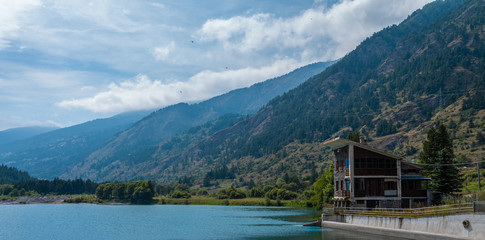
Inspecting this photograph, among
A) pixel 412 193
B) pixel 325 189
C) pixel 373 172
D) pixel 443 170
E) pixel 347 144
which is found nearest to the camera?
pixel 373 172

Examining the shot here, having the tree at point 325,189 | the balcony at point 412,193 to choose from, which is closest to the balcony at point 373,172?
the balcony at point 412,193

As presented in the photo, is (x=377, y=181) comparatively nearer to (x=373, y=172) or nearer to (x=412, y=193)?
(x=373, y=172)

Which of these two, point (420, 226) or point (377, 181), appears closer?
point (420, 226)

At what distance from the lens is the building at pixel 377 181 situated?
251ft

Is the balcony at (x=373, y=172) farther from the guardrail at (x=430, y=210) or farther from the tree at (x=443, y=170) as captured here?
the tree at (x=443, y=170)

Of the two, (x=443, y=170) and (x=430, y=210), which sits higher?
(x=443, y=170)

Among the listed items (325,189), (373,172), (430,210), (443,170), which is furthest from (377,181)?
(325,189)

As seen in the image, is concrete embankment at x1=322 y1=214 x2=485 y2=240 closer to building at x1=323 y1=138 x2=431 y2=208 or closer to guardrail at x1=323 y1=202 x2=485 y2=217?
guardrail at x1=323 y1=202 x2=485 y2=217

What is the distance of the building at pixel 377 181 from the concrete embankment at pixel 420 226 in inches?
191

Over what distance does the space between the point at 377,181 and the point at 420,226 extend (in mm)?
23722

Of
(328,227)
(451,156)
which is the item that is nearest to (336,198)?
(328,227)

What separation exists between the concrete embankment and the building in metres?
4.86

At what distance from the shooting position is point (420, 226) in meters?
53.4

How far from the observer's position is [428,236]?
167ft
